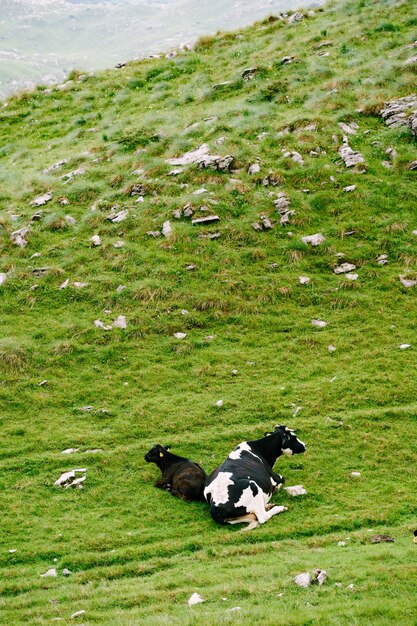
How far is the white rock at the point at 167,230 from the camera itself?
2219 cm

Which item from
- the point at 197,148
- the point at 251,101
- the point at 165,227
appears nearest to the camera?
the point at 165,227

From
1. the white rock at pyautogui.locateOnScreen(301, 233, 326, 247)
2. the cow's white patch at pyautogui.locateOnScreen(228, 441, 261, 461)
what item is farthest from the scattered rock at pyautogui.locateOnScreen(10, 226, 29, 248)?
the cow's white patch at pyautogui.locateOnScreen(228, 441, 261, 461)

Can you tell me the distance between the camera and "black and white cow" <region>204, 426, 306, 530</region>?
11.7 meters

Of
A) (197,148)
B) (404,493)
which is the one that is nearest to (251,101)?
(197,148)

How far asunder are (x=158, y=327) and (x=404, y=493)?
9387 mm

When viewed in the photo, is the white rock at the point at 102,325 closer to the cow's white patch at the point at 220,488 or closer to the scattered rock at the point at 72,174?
the cow's white patch at the point at 220,488

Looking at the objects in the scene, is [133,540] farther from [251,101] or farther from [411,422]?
[251,101]

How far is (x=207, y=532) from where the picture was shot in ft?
37.8

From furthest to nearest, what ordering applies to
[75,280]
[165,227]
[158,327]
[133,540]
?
[165,227]
[75,280]
[158,327]
[133,540]

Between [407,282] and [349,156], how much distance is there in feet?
24.0

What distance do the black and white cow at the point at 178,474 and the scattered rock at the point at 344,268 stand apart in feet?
31.5

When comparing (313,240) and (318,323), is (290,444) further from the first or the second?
(313,240)

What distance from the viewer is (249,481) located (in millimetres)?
11977

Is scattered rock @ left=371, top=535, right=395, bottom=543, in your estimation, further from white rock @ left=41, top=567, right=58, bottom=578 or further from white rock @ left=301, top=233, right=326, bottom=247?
white rock @ left=301, top=233, right=326, bottom=247
